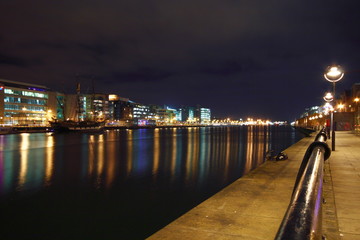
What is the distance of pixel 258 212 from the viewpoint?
A: 24.3 ft

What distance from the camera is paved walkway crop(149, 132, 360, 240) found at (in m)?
5.89

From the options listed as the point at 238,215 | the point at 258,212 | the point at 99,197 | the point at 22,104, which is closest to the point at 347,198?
the point at 258,212

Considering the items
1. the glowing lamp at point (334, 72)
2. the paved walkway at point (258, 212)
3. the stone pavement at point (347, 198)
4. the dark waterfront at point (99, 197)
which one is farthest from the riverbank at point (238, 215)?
the glowing lamp at point (334, 72)

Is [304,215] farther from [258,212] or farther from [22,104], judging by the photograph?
[22,104]

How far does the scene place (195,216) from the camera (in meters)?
7.14

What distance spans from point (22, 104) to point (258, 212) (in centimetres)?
14994

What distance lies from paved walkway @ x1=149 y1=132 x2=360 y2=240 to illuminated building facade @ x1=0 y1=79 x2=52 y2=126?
5425 inches

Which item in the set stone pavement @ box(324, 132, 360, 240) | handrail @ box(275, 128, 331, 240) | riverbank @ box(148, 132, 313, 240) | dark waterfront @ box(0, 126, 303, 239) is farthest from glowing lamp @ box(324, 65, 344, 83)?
handrail @ box(275, 128, 331, 240)

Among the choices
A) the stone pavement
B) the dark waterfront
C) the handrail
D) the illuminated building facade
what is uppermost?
the illuminated building facade

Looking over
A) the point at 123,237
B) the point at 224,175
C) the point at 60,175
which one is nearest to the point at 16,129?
the point at 60,175

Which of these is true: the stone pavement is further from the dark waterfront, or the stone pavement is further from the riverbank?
the dark waterfront

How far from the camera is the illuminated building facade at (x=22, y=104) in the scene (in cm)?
12706

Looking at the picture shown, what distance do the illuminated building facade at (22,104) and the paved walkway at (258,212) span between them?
137802mm

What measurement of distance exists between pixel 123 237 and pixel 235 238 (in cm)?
627
